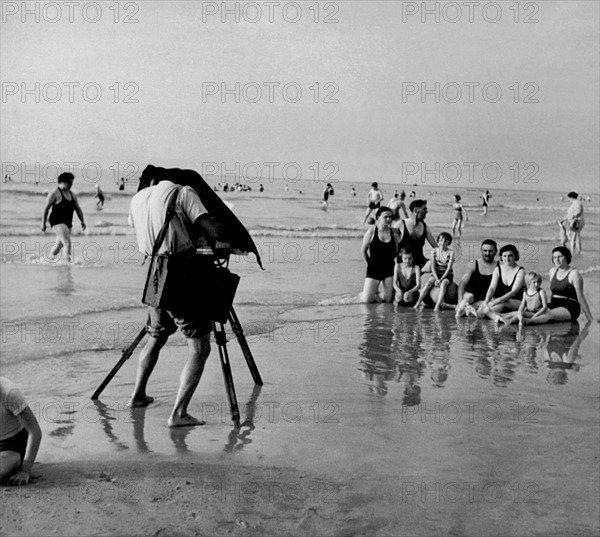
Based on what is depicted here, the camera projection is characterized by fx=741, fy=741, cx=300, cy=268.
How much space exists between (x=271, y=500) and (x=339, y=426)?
1194 millimetres

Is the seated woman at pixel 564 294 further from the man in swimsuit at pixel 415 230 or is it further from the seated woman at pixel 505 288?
the man in swimsuit at pixel 415 230

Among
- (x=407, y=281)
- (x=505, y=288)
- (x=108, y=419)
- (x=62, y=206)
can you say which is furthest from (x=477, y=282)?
(x=62, y=206)

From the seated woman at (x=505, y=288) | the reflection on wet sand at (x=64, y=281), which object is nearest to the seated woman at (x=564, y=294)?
the seated woman at (x=505, y=288)

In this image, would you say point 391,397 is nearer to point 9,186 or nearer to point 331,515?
point 331,515

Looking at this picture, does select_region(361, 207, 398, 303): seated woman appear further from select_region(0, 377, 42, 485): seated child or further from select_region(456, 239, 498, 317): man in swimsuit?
select_region(0, 377, 42, 485): seated child

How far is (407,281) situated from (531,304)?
5.58ft

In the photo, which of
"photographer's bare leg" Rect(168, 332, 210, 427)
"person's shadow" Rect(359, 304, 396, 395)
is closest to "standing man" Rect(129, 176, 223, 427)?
"photographer's bare leg" Rect(168, 332, 210, 427)

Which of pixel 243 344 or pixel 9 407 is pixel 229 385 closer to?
pixel 243 344

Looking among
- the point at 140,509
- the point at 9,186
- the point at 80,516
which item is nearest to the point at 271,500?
the point at 140,509

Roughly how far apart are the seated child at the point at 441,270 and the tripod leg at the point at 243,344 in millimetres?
4381

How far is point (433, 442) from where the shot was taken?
416 centimetres

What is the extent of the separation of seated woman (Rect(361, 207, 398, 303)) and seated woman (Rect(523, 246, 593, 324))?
80.7 inches

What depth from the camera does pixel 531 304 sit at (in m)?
8.42

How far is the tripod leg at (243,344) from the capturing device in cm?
490
